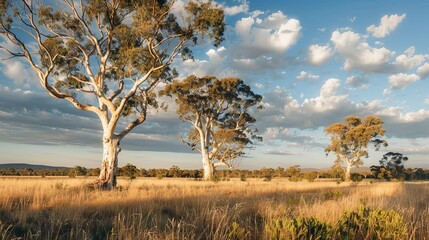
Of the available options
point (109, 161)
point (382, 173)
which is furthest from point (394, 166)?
point (109, 161)

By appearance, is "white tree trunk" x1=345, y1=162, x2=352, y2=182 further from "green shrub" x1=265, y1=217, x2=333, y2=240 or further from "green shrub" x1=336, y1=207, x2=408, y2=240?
"green shrub" x1=265, y1=217, x2=333, y2=240

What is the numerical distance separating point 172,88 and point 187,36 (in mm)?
15930

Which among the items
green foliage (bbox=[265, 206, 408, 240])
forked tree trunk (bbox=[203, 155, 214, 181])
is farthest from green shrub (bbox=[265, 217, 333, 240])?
forked tree trunk (bbox=[203, 155, 214, 181])

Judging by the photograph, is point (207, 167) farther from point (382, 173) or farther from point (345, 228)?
point (382, 173)

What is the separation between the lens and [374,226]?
574 centimetres

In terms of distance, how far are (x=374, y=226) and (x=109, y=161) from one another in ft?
44.3

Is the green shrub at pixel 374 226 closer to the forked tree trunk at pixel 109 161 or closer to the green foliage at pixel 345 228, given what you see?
the green foliage at pixel 345 228

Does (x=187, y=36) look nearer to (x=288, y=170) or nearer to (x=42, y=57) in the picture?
(x=42, y=57)

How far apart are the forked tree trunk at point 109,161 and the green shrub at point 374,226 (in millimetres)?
12881

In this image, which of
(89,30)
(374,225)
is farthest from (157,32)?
(374,225)

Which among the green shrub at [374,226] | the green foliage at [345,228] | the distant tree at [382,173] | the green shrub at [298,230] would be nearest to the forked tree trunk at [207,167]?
the green foliage at [345,228]

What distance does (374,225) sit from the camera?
18.8 feet

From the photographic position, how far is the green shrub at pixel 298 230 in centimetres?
447

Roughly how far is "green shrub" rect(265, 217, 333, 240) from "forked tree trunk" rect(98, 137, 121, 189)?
13.2 m
